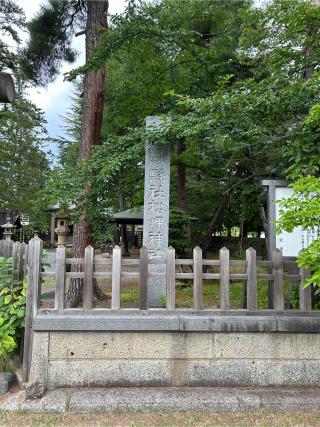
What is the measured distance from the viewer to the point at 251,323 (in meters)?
3.84

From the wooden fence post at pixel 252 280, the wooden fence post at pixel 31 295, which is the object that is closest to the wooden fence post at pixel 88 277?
the wooden fence post at pixel 31 295

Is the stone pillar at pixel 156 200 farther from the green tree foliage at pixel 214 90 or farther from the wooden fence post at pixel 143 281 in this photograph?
the wooden fence post at pixel 143 281

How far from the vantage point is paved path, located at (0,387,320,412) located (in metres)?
3.48

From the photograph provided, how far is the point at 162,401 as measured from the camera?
3527 millimetres

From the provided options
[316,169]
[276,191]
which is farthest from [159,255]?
[316,169]

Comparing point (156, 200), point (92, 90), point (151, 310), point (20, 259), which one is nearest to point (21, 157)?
point (92, 90)

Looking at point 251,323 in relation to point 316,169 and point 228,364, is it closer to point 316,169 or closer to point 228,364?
point 228,364

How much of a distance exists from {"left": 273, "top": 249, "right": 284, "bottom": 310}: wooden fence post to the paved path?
870 mm

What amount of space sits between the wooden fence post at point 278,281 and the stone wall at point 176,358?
1.00 ft

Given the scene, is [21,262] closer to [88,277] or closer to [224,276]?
[88,277]

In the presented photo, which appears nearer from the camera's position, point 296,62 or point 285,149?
point 285,149

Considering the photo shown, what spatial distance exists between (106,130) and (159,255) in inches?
286

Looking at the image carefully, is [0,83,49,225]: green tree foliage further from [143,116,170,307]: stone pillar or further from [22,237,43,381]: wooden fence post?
[22,237,43,381]: wooden fence post

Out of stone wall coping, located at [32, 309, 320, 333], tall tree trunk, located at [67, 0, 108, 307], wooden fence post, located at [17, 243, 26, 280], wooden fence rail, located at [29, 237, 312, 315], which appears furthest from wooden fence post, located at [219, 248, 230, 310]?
tall tree trunk, located at [67, 0, 108, 307]
